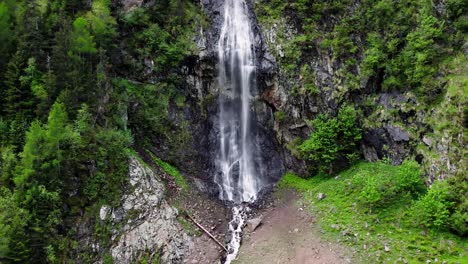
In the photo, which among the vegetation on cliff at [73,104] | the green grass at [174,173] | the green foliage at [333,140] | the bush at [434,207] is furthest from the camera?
the green grass at [174,173]

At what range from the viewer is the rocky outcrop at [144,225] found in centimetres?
1852

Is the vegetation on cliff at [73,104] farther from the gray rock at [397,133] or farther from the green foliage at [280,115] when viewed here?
the gray rock at [397,133]

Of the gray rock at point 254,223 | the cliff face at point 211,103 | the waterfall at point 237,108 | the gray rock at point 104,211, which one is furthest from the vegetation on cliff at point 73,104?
the gray rock at point 254,223

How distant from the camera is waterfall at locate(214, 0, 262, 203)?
25.6 metres

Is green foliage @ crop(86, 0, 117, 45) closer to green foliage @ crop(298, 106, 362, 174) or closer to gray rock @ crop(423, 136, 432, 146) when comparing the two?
green foliage @ crop(298, 106, 362, 174)

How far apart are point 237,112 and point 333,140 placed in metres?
8.07

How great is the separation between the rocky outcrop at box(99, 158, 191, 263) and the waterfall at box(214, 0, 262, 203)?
6.09m

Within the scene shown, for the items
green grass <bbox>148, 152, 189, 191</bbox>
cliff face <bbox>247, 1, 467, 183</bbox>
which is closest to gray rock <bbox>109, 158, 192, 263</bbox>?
green grass <bbox>148, 152, 189, 191</bbox>

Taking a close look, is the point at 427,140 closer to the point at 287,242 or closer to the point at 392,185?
the point at 392,185

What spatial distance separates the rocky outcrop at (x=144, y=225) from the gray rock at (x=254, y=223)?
421 centimetres

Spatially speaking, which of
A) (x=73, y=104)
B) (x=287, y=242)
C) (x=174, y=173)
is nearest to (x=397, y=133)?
(x=287, y=242)

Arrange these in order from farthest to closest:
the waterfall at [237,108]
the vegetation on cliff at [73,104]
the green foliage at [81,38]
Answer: the waterfall at [237,108] → the green foliage at [81,38] → the vegetation on cliff at [73,104]

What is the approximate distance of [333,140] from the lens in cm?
2256

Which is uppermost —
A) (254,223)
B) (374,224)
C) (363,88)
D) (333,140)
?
(363,88)
